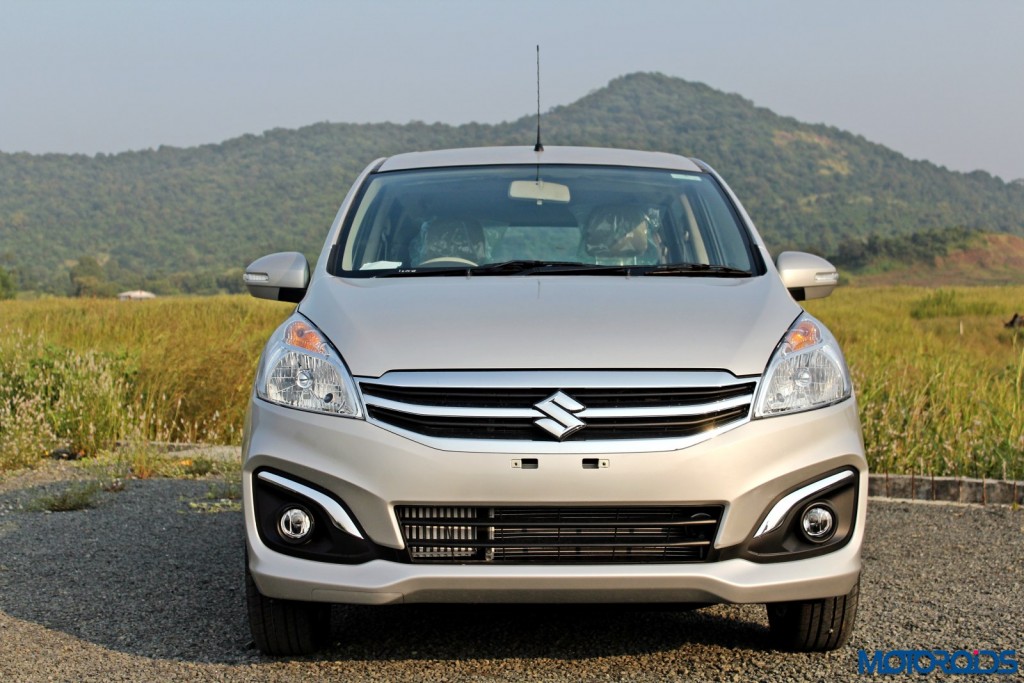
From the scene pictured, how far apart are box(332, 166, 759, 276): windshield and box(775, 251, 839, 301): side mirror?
0.12m

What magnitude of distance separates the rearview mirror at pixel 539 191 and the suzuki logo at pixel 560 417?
5.68ft

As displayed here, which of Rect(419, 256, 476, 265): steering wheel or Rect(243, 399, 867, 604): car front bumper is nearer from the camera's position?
Rect(243, 399, 867, 604): car front bumper

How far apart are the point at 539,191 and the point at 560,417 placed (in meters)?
1.83

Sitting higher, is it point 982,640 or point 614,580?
point 614,580

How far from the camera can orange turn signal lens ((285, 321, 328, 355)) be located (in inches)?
141

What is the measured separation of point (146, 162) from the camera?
170 meters

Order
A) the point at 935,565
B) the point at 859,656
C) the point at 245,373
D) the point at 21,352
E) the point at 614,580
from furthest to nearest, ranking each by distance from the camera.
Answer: the point at 245,373, the point at 21,352, the point at 935,565, the point at 859,656, the point at 614,580

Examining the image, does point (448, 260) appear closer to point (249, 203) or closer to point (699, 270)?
point (699, 270)

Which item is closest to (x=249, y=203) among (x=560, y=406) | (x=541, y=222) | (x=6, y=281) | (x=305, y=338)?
(x=6, y=281)

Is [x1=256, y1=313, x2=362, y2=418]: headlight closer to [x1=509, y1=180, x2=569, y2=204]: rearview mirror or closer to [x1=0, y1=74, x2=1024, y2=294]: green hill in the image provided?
[x1=509, y1=180, x2=569, y2=204]: rearview mirror

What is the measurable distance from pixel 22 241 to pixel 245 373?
107417mm

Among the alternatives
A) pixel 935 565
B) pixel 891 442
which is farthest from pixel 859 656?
pixel 891 442

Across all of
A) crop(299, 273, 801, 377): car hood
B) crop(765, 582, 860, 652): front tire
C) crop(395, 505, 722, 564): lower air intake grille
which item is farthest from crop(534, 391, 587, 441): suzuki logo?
crop(765, 582, 860, 652): front tire

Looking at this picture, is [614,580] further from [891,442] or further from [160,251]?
[160,251]
